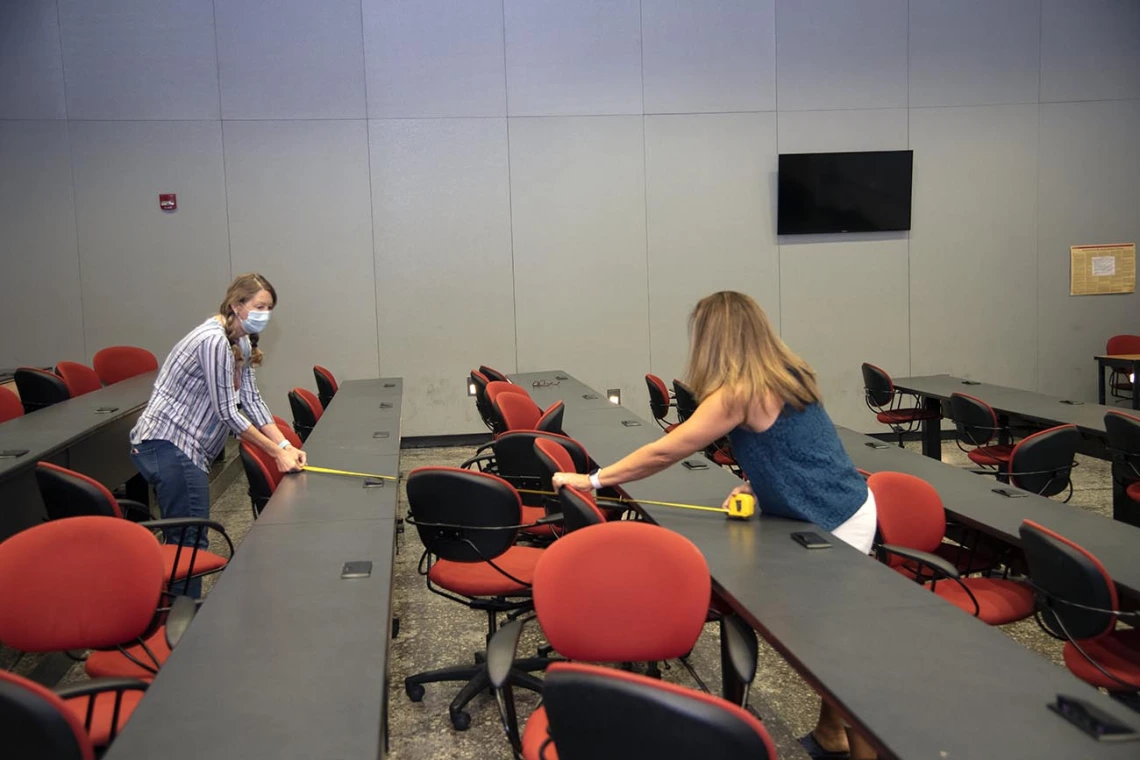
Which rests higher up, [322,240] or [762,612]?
[322,240]

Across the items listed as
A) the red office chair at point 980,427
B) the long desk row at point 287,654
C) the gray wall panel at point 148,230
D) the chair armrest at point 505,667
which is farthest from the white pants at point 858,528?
the gray wall panel at point 148,230

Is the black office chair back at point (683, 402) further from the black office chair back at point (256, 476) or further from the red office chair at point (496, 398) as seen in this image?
the black office chair back at point (256, 476)

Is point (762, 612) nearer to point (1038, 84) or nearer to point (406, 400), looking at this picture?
point (406, 400)

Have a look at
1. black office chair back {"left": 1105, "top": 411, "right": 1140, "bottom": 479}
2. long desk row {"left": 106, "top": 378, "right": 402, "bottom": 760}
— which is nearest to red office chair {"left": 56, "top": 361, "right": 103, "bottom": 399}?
long desk row {"left": 106, "top": 378, "right": 402, "bottom": 760}

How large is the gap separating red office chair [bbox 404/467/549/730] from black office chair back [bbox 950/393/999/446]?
3.34 m

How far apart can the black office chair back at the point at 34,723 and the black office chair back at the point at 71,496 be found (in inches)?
64.2

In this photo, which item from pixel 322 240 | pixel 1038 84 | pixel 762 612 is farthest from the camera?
pixel 1038 84

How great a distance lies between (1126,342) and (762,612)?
25.0 feet

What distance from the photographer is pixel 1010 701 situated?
1.70m

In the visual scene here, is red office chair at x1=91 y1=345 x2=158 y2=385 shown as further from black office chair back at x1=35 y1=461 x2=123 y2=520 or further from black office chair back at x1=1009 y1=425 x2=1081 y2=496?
black office chair back at x1=1009 y1=425 x2=1081 y2=496

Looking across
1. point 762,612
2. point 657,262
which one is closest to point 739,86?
point 657,262

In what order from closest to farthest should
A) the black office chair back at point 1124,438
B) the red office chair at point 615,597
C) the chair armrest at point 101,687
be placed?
the chair armrest at point 101,687 < the red office chair at point 615,597 < the black office chair back at point 1124,438

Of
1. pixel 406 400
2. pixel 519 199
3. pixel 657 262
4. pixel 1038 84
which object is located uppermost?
pixel 1038 84

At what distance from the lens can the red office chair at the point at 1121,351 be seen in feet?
27.2
